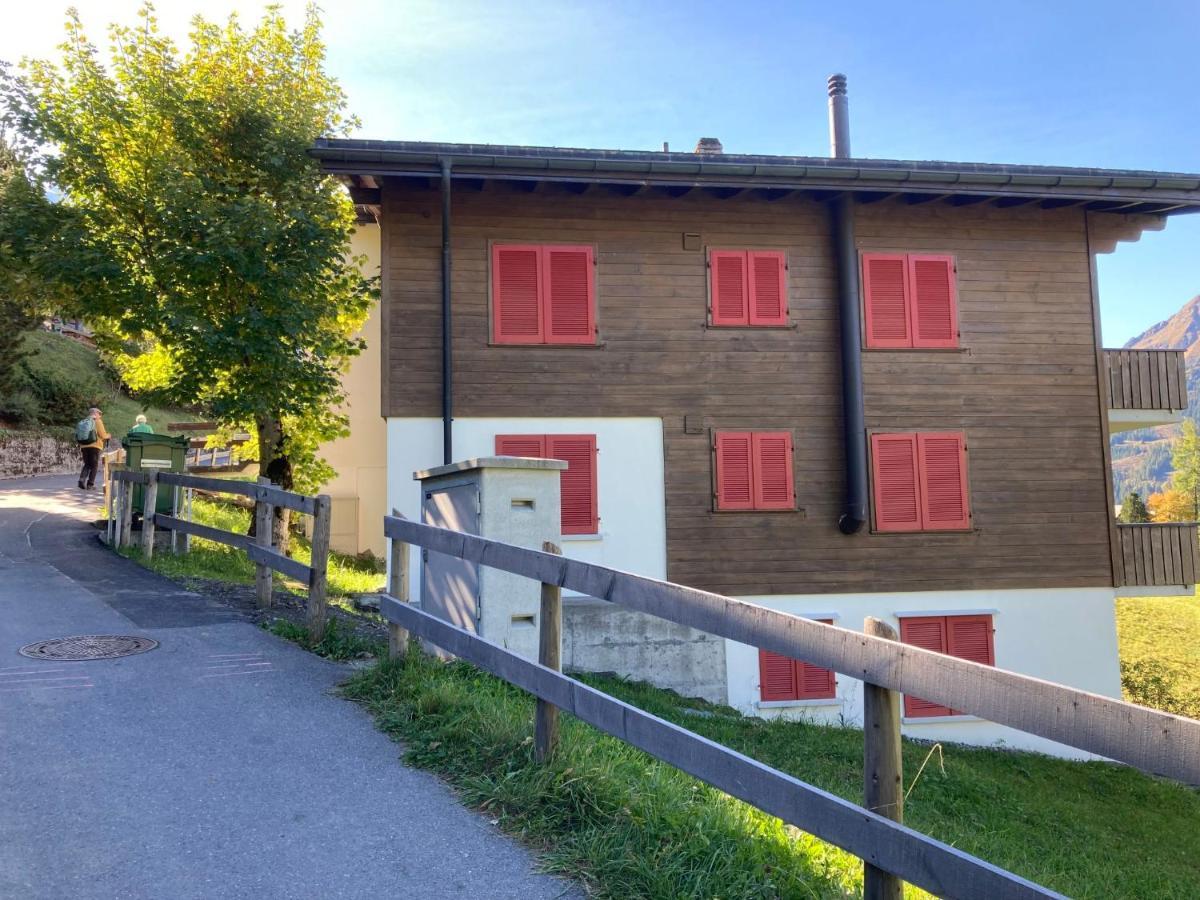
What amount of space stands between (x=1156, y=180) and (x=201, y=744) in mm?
13787

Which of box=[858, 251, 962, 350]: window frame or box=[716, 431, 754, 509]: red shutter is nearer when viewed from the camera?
box=[716, 431, 754, 509]: red shutter

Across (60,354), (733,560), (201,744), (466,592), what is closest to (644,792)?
(201,744)

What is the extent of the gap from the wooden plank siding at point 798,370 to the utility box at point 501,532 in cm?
588

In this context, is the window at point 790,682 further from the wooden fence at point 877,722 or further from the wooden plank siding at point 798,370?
the wooden fence at point 877,722

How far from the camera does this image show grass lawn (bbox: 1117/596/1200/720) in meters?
21.3

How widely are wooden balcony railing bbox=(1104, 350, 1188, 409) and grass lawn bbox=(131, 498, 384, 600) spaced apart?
38.5 feet

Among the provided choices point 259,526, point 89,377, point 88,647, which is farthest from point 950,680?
point 89,377

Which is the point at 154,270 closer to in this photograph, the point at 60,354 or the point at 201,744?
the point at 201,744

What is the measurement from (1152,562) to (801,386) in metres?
5.98

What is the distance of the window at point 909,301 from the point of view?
1322 cm

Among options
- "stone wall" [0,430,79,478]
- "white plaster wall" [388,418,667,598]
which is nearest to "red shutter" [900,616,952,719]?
"white plaster wall" [388,418,667,598]

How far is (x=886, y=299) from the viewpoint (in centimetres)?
1327

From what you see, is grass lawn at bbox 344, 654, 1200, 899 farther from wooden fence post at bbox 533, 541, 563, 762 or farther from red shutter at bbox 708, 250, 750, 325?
red shutter at bbox 708, 250, 750, 325

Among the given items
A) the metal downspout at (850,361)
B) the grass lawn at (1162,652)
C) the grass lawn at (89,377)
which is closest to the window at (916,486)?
the metal downspout at (850,361)
